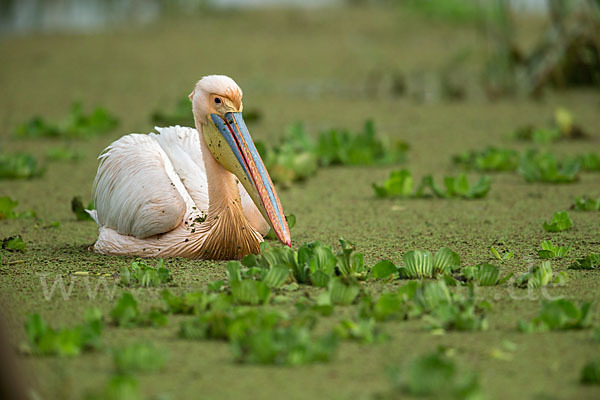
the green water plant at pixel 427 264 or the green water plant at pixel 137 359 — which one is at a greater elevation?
the green water plant at pixel 427 264

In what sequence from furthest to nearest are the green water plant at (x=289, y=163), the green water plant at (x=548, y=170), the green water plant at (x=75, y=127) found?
1. the green water plant at (x=75, y=127)
2. the green water plant at (x=289, y=163)
3. the green water plant at (x=548, y=170)

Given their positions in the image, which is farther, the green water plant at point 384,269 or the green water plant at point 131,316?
the green water plant at point 384,269

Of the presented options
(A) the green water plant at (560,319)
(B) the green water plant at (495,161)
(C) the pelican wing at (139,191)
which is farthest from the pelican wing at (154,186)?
(B) the green water plant at (495,161)

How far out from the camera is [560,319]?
10.6 feet

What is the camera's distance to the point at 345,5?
69.6 ft

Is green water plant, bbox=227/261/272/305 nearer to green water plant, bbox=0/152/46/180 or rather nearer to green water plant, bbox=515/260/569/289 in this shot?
green water plant, bbox=515/260/569/289

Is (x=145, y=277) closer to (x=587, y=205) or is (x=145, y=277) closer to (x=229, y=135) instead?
(x=229, y=135)

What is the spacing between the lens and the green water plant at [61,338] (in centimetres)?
302

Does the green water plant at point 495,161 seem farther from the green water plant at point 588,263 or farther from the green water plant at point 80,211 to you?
the green water plant at point 80,211

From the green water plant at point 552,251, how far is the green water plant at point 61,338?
7.31 ft

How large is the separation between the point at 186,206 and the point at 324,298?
1.29 meters

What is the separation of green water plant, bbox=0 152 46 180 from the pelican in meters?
2.39

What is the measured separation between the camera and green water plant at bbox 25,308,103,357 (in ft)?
9.91

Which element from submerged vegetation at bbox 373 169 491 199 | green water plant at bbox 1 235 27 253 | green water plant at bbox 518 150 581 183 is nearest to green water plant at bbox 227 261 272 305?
green water plant at bbox 1 235 27 253
